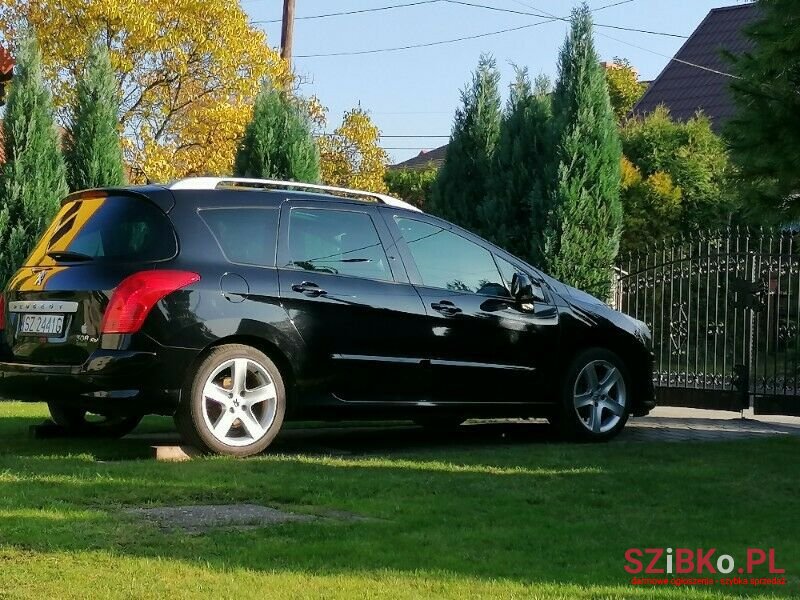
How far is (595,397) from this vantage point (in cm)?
991

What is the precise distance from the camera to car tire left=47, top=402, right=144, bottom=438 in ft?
31.1

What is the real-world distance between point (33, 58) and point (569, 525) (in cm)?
1224

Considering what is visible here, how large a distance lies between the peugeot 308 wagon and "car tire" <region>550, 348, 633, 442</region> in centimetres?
1

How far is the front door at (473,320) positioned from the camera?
30.2 feet

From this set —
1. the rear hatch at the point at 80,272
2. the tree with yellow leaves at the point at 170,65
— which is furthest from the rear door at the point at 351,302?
the tree with yellow leaves at the point at 170,65

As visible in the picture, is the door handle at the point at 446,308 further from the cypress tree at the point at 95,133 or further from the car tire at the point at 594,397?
the cypress tree at the point at 95,133

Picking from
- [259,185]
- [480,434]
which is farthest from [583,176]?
[259,185]

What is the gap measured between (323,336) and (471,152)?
8003 millimetres

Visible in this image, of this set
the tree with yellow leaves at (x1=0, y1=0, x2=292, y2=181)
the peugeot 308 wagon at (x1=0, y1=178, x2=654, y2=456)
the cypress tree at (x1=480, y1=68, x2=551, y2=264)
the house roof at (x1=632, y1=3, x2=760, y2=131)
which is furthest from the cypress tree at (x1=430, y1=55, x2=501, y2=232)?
the house roof at (x1=632, y1=3, x2=760, y2=131)

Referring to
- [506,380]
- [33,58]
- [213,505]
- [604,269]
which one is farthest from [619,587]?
[33,58]

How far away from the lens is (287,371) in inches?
334

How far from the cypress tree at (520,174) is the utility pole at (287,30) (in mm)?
17400

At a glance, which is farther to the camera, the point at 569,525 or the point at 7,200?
the point at 7,200

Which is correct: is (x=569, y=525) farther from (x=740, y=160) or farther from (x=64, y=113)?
(x=64, y=113)
